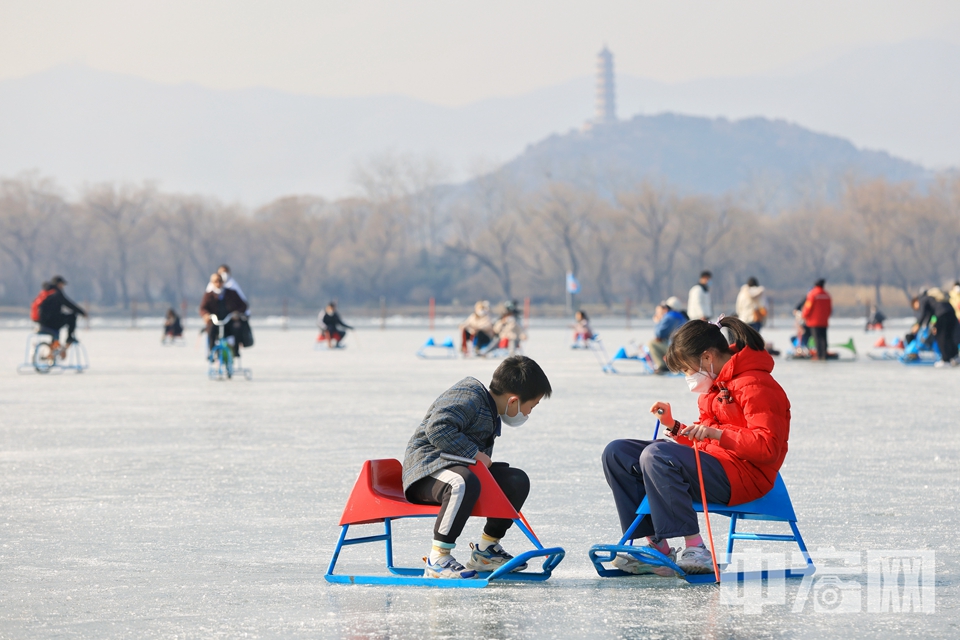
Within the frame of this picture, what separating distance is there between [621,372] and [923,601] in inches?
584

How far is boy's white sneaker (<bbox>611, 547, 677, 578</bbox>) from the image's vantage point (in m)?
4.35

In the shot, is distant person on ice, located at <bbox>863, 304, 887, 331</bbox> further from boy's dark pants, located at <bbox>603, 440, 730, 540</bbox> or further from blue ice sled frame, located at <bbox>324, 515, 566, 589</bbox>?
blue ice sled frame, located at <bbox>324, 515, 566, 589</bbox>

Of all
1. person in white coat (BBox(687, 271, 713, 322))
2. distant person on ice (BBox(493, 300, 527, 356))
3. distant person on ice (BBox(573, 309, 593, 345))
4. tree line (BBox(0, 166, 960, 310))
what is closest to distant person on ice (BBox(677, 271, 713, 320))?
person in white coat (BBox(687, 271, 713, 322))

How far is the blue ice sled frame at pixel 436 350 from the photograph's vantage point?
2370cm

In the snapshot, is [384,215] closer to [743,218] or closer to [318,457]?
[743,218]

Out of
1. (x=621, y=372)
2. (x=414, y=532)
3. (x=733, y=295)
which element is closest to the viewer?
(x=414, y=532)

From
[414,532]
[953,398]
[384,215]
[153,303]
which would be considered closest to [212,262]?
[153,303]

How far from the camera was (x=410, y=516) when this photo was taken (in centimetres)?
436

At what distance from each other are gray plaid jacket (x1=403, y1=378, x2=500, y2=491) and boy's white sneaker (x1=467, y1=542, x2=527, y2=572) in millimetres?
435

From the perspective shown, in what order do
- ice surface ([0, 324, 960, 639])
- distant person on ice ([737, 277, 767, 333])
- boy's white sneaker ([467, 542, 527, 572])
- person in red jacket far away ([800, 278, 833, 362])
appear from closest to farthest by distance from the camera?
ice surface ([0, 324, 960, 639]) < boy's white sneaker ([467, 542, 527, 572]) < distant person on ice ([737, 277, 767, 333]) < person in red jacket far away ([800, 278, 833, 362])

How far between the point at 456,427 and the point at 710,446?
1.01 m

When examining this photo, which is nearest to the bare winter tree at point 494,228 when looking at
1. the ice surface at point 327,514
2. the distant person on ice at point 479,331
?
the distant person on ice at point 479,331

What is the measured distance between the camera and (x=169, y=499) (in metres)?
6.30

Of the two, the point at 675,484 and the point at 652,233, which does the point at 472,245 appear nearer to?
the point at 652,233
